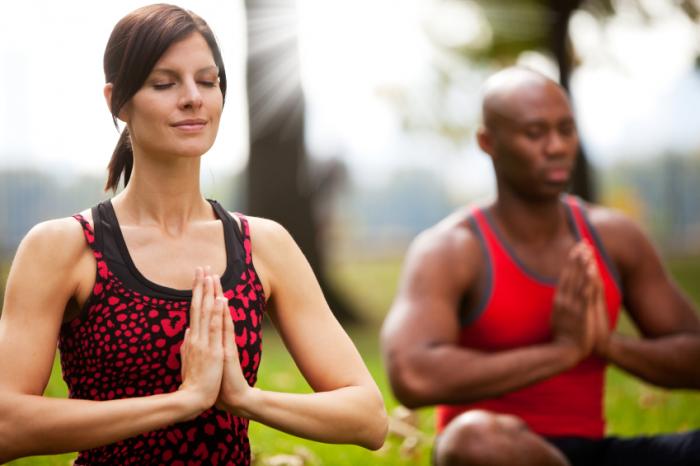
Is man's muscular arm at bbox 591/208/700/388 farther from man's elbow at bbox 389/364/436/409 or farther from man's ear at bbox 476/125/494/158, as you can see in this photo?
man's elbow at bbox 389/364/436/409

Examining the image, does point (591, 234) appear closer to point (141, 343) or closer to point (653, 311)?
point (653, 311)

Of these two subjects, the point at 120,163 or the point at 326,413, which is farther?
the point at 120,163

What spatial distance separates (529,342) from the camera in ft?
14.2

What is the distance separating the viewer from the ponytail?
295 centimetres

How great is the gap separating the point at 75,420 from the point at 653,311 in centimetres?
294

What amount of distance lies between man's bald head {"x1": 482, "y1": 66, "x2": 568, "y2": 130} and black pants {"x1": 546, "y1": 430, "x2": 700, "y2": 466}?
4.86ft

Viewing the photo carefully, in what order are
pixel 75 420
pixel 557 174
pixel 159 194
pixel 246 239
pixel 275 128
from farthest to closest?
pixel 275 128 < pixel 557 174 < pixel 246 239 < pixel 159 194 < pixel 75 420

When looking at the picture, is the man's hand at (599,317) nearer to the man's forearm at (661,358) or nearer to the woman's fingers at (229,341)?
the man's forearm at (661,358)

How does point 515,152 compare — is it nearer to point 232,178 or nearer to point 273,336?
point 273,336

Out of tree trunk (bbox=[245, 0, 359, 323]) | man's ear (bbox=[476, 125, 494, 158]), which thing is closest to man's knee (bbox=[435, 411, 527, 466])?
man's ear (bbox=[476, 125, 494, 158])

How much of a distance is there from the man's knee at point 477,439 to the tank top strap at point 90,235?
1876 millimetres

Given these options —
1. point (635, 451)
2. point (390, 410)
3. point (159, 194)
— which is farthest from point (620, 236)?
point (390, 410)

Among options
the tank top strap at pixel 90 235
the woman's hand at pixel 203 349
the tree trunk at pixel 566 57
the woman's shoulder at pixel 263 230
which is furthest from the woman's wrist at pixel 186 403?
the tree trunk at pixel 566 57

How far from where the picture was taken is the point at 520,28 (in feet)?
52.9
